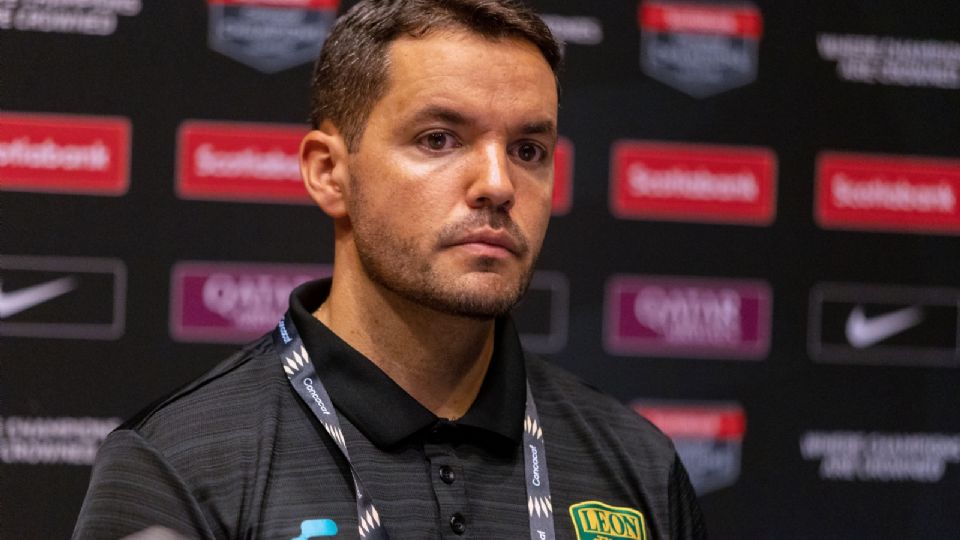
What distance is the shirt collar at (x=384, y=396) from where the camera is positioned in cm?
167

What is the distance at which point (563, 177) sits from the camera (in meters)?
2.95

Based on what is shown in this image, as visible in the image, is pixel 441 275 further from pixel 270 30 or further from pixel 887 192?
pixel 887 192

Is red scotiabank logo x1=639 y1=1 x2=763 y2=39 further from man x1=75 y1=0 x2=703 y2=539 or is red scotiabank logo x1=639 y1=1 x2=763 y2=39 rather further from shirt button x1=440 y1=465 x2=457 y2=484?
shirt button x1=440 y1=465 x2=457 y2=484

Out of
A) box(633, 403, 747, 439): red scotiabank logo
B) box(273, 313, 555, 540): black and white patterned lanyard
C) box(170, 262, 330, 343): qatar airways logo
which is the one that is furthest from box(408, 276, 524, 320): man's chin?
box(633, 403, 747, 439): red scotiabank logo

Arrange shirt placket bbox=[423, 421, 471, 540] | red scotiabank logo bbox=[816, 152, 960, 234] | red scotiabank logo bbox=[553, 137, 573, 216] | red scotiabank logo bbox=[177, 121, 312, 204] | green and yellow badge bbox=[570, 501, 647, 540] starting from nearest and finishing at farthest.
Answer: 1. shirt placket bbox=[423, 421, 471, 540]
2. green and yellow badge bbox=[570, 501, 647, 540]
3. red scotiabank logo bbox=[177, 121, 312, 204]
4. red scotiabank logo bbox=[553, 137, 573, 216]
5. red scotiabank logo bbox=[816, 152, 960, 234]

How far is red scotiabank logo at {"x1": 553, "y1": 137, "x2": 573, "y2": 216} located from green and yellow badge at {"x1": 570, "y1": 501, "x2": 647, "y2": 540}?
1274 mm

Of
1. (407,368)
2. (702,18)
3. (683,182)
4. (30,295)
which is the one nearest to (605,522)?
(407,368)

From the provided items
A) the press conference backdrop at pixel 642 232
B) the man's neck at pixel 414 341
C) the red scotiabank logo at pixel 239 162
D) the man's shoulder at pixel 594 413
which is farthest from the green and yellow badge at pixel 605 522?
the red scotiabank logo at pixel 239 162

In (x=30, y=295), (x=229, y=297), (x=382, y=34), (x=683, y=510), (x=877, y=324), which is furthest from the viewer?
(x=877, y=324)

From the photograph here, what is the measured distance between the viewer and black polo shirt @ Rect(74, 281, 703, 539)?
1.56 metres

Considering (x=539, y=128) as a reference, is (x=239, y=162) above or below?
below

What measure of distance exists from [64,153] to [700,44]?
1.59 metres

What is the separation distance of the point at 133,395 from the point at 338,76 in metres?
1.26

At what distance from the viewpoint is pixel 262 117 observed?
9.24 feet
